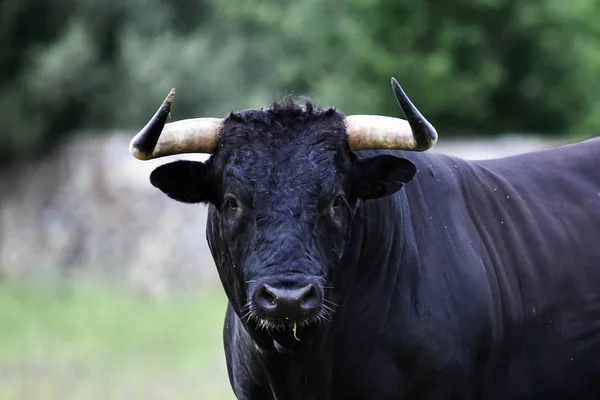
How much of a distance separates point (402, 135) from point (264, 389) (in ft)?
5.11

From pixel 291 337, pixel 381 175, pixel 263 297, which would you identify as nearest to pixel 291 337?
pixel 291 337

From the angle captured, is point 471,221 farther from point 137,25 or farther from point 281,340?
point 137,25

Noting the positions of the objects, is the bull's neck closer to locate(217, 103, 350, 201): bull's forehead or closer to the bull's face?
the bull's face

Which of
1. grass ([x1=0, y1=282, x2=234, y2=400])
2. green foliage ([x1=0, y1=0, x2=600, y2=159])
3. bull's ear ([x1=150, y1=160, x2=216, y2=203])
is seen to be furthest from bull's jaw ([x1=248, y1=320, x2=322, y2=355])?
green foliage ([x1=0, y1=0, x2=600, y2=159])

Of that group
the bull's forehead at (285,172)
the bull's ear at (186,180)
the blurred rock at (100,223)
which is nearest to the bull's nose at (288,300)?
the bull's forehead at (285,172)

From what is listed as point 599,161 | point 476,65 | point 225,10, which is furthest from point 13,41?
point 599,161

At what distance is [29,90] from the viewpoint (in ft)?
72.9

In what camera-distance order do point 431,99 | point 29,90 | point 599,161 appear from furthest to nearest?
point 29,90 → point 431,99 → point 599,161

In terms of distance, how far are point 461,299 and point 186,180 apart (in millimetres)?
1541

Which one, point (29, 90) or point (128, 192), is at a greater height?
point (29, 90)

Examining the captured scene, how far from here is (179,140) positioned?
5973 millimetres

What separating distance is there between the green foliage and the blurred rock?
2.80ft

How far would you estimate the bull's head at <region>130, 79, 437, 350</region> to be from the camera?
5504 mm

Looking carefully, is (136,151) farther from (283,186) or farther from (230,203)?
(283,186)
